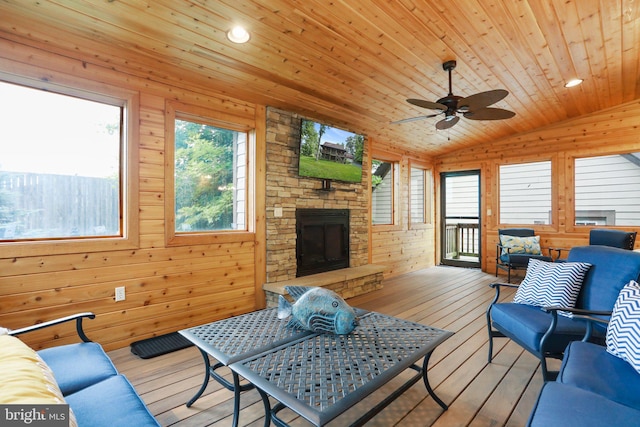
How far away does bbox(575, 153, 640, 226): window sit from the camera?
5066 millimetres

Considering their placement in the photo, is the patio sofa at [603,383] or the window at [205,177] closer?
the patio sofa at [603,383]

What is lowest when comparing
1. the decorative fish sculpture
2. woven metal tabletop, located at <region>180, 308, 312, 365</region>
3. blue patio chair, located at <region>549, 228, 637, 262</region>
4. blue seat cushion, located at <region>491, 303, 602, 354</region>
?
blue seat cushion, located at <region>491, 303, 602, 354</region>

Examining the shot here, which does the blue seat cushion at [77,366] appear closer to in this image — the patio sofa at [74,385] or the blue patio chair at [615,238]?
the patio sofa at [74,385]

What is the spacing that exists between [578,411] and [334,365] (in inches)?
37.2

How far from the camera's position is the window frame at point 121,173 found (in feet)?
7.85

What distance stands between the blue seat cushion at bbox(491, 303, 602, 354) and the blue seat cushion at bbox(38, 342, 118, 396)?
245cm

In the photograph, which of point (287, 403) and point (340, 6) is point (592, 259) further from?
point (340, 6)

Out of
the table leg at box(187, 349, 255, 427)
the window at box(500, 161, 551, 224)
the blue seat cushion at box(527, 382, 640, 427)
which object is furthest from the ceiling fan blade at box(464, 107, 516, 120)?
the window at box(500, 161, 551, 224)

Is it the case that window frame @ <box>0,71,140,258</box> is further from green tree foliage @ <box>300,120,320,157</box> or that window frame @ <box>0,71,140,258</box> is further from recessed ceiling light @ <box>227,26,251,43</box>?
green tree foliage @ <box>300,120,320,157</box>

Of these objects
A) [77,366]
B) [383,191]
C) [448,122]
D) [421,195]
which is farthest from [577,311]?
[421,195]

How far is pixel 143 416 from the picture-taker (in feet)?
3.78

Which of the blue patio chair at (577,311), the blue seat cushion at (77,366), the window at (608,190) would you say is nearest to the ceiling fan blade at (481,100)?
the blue patio chair at (577,311)

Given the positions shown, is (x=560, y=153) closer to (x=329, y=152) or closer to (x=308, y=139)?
(x=329, y=152)

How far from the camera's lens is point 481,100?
281cm
